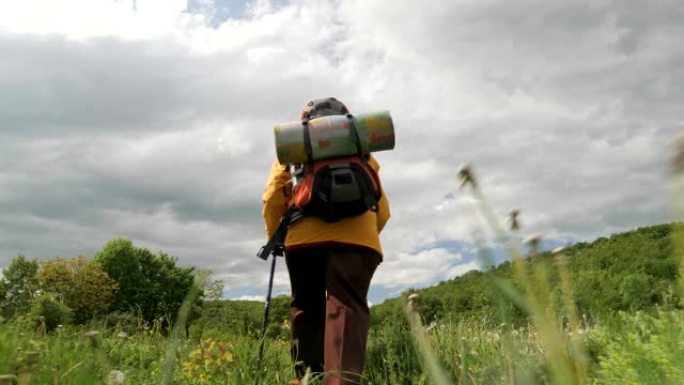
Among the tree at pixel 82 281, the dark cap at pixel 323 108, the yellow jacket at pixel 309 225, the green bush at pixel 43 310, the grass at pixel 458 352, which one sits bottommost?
the grass at pixel 458 352

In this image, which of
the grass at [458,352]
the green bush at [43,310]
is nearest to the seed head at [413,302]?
the grass at [458,352]

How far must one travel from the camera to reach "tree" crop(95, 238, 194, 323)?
177ft

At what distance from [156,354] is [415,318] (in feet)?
20.7

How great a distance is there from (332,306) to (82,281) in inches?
1797

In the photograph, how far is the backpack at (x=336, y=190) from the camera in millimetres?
4914

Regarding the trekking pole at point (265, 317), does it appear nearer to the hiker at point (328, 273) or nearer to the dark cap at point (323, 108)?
the hiker at point (328, 273)

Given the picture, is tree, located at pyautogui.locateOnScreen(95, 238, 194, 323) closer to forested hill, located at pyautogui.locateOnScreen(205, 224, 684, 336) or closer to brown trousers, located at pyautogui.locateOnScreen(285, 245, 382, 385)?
forested hill, located at pyautogui.locateOnScreen(205, 224, 684, 336)

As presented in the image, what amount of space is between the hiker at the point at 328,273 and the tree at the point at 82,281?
43.0m

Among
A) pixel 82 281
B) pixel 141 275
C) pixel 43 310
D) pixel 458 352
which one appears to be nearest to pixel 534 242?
pixel 458 352

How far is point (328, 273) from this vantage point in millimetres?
5012

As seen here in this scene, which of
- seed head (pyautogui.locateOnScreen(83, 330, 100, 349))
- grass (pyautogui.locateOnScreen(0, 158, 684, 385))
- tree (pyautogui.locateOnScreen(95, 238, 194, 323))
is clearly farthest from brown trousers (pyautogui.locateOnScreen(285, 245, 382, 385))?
tree (pyautogui.locateOnScreen(95, 238, 194, 323))

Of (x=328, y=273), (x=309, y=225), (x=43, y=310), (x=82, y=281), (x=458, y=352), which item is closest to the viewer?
(x=458, y=352)

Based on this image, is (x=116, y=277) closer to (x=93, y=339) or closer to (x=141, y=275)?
(x=141, y=275)

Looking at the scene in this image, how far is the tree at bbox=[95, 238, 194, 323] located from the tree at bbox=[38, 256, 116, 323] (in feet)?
3.92
